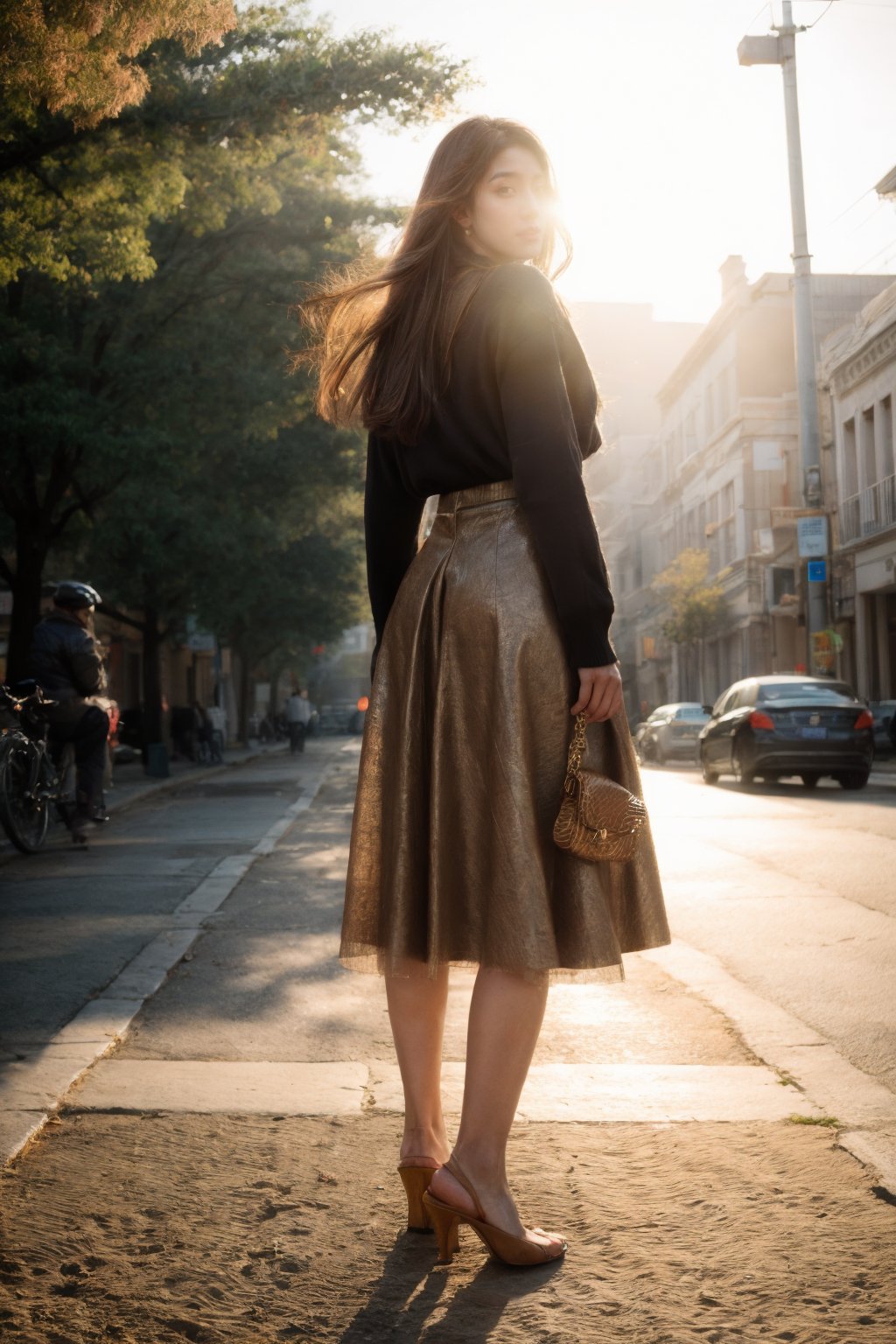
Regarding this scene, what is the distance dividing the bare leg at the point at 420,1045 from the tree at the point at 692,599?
4637 cm

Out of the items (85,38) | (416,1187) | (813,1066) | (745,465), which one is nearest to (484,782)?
(416,1187)

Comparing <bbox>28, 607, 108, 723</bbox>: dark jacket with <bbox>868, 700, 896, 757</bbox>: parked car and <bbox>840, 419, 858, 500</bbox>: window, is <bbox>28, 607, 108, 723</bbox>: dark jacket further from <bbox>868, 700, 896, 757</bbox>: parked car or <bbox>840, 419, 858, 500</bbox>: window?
<bbox>840, 419, 858, 500</bbox>: window

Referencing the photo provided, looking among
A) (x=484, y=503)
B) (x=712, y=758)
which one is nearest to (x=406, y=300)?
(x=484, y=503)

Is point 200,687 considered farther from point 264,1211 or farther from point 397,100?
point 264,1211

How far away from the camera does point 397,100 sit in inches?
547

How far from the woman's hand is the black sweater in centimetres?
2

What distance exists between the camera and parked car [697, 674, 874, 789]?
59.6 ft

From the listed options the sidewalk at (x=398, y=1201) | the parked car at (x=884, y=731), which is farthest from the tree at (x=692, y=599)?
the sidewalk at (x=398, y=1201)

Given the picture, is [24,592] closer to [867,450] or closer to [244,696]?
[867,450]

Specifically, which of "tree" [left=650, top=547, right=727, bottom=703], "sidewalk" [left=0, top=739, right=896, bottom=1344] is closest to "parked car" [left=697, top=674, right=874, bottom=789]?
"sidewalk" [left=0, top=739, right=896, bottom=1344]

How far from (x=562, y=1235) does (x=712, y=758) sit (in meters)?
18.1

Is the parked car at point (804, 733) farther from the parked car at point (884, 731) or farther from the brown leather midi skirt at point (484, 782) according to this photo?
the brown leather midi skirt at point (484, 782)

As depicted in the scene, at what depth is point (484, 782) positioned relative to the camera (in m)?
2.80

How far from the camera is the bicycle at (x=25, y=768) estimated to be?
9.66 m
